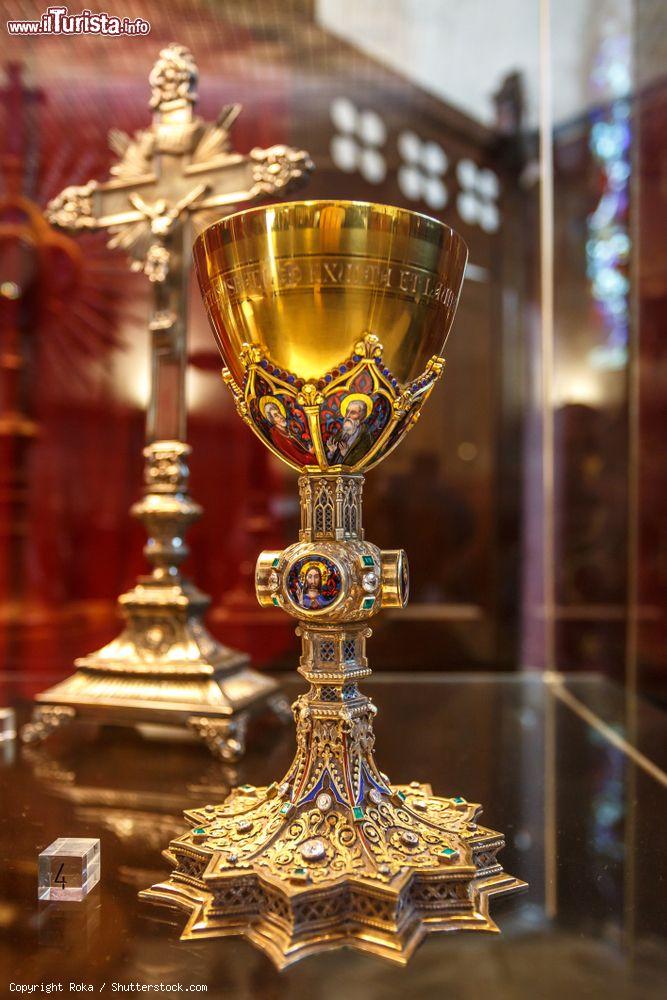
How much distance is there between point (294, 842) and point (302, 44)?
2.05 m

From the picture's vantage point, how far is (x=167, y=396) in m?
1.59

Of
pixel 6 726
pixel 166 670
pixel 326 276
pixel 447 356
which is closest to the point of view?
pixel 326 276

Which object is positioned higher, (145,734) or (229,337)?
(229,337)

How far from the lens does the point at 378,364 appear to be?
89cm

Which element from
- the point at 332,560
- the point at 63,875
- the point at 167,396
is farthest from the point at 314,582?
the point at 167,396

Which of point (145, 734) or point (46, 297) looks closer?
point (145, 734)

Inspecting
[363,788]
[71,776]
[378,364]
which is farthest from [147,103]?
[363,788]

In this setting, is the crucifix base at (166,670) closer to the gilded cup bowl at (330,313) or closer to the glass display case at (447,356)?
the glass display case at (447,356)

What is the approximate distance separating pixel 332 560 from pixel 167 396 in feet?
2.68

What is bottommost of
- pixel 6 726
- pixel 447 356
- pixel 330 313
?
pixel 6 726

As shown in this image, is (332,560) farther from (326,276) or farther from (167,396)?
(167,396)

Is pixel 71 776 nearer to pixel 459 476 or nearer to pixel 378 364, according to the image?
pixel 378 364

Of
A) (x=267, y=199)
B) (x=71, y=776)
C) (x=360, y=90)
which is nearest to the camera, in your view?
(x=71, y=776)

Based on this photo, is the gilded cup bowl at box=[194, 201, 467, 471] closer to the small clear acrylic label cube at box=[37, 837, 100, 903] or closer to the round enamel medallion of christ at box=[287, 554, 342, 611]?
the round enamel medallion of christ at box=[287, 554, 342, 611]
